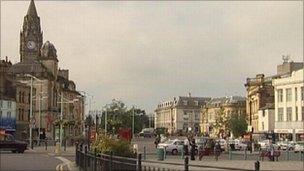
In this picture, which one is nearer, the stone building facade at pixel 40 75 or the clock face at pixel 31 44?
the stone building facade at pixel 40 75

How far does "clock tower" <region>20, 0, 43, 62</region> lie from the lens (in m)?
147

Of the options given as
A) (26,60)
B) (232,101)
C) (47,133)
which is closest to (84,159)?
(47,133)

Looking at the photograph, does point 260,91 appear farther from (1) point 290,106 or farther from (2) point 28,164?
(2) point 28,164

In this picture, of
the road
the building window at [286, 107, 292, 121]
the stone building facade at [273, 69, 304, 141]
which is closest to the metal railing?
the road

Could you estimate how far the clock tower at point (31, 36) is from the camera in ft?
483

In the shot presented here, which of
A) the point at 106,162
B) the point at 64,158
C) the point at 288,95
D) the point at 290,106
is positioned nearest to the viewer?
the point at 106,162

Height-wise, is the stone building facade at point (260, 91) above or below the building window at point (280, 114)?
above

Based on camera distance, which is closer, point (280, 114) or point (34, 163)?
point (34, 163)

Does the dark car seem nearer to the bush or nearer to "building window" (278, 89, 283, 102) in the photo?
the bush

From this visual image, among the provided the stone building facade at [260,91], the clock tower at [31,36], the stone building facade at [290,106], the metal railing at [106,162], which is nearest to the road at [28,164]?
Result: the metal railing at [106,162]

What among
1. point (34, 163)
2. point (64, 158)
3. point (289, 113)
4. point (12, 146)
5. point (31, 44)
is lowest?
point (64, 158)

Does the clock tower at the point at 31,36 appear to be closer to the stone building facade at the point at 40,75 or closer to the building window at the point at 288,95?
the stone building facade at the point at 40,75

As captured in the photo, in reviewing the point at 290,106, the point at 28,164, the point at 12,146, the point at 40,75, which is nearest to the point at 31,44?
the point at 40,75

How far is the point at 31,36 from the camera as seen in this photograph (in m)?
149
